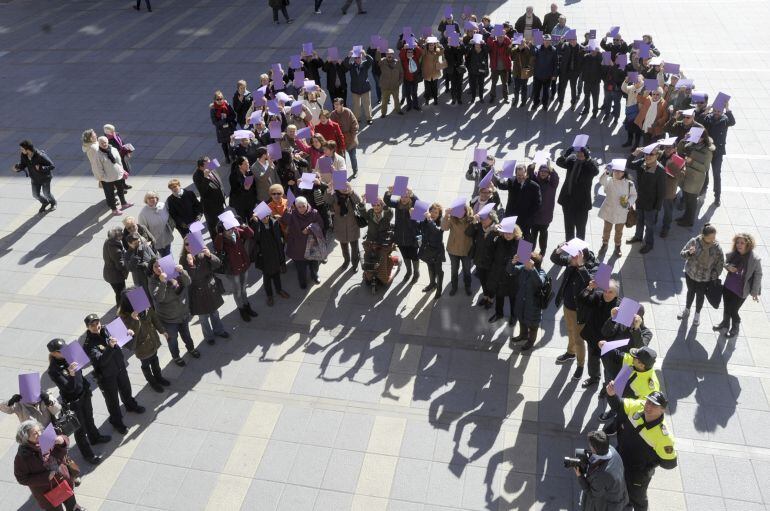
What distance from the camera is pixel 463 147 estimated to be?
1377cm

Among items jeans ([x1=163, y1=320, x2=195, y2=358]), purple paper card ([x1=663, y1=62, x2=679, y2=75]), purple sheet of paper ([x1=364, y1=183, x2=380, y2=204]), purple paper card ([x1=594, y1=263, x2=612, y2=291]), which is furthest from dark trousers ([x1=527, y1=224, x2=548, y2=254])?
purple paper card ([x1=663, y1=62, x2=679, y2=75])

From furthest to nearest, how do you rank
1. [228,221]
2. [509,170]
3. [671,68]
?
[671,68] → [509,170] → [228,221]

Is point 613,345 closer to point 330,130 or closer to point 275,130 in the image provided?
point 275,130

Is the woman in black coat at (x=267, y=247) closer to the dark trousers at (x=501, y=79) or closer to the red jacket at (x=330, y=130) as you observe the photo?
the red jacket at (x=330, y=130)

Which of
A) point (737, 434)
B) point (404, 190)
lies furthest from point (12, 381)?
point (737, 434)

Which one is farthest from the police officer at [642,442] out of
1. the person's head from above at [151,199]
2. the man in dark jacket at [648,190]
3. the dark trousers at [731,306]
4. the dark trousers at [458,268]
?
the person's head from above at [151,199]

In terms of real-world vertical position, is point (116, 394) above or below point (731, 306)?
above

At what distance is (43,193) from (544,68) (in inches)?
417

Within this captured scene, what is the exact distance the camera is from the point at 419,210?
28.7 ft

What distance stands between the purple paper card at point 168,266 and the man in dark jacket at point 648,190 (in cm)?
662

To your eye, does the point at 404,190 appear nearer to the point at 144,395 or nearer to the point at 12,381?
the point at 144,395

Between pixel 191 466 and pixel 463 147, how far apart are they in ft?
29.4

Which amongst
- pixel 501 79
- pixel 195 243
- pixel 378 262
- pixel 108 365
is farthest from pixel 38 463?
pixel 501 79

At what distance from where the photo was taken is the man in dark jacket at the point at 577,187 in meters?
9.31
